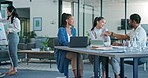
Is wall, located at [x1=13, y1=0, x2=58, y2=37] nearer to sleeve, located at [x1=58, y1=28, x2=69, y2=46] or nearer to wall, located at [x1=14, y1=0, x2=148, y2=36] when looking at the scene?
wall, located at [x1=14, y1=0, x2=148, y2=36]

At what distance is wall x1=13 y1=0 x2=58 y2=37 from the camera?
12.6m

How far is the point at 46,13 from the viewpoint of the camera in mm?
12820

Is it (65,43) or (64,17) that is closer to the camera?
(65,43)

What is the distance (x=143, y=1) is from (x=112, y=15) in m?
1.53

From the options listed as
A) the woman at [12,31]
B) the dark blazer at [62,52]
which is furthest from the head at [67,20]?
the woman at [12,31]

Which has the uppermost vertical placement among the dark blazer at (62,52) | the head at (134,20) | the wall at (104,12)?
the wall at (104,12)

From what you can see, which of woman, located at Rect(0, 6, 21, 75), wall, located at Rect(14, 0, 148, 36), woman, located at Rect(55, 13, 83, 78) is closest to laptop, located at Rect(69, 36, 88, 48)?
woman, located at Rect(55, 13, 83, 78)


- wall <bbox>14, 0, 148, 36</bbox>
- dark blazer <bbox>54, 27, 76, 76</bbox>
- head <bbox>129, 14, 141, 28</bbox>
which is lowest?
dark blazer <bbox>54, 27, 76, 76</bbox>

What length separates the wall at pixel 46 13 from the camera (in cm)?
1260

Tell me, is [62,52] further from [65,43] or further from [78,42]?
[78,42]

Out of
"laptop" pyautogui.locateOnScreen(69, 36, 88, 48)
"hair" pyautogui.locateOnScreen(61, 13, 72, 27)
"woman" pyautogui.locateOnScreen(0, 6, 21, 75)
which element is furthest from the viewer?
"woman" pyautogui.locateOnScreen(0, 6, 21, 75)

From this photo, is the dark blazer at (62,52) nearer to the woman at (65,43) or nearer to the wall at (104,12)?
the woman at (65,43)

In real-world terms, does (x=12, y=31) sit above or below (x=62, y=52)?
above

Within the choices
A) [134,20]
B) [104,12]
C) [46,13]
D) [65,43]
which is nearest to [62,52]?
[65,43]
